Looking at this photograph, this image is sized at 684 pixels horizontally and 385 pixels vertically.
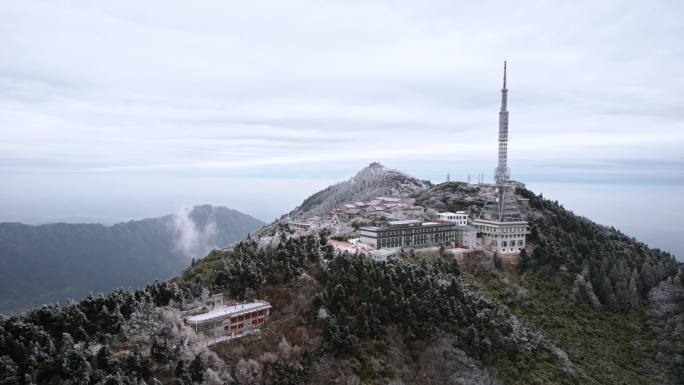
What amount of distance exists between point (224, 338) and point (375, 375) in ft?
39.8

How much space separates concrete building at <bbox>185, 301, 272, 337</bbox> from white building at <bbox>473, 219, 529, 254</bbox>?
132 ft

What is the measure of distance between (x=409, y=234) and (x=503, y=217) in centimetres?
1780

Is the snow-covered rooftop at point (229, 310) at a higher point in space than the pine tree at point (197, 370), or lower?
higher

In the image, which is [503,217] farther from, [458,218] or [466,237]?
[466,237]

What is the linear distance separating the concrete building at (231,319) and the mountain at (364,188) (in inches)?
2966

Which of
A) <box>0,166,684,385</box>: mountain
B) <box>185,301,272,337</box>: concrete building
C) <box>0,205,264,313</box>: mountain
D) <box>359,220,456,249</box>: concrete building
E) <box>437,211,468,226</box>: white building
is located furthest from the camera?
<box>0,205,264,313</box>: mountain

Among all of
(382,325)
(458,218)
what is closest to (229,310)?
(382,325)

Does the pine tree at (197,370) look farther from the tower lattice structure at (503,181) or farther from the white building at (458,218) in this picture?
the tower lattice structure at (503,181)

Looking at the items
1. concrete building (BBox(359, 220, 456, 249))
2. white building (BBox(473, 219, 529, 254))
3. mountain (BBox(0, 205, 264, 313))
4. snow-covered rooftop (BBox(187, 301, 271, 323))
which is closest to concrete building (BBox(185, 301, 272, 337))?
snow-covered rooftop (BBox(187, 301, 271, 323))

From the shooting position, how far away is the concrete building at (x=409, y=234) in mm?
63562

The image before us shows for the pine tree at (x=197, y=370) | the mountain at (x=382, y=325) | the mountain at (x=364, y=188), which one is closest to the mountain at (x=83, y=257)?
the mountain at (x=364, y=188)

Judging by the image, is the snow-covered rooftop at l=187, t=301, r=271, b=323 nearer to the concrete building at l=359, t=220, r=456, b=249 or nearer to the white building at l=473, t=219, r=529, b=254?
the concrete building at l=359, t=220, r=456, b=249

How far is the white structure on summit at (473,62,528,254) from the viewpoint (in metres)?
69.1

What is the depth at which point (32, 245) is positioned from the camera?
145500 millimetres
